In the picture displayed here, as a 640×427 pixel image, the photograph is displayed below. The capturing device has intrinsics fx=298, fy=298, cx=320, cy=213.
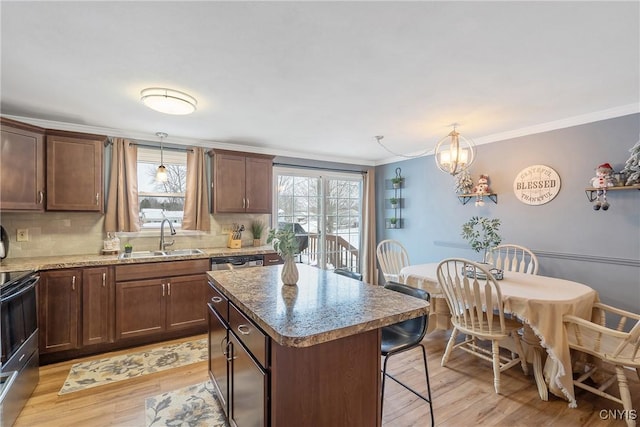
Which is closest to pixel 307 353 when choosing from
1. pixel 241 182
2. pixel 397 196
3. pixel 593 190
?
pixel 241 182

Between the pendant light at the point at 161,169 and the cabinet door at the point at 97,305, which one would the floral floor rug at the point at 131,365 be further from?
the pendant light at the point at 161,169

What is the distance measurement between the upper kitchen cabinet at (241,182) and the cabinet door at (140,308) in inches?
45.6

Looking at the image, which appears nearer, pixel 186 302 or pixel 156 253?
pixel 186 302

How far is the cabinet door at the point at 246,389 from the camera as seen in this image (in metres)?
1.30

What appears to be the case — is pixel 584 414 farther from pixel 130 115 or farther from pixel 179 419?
pixel 130 115

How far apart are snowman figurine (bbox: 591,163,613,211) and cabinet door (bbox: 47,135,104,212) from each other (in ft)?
16.1

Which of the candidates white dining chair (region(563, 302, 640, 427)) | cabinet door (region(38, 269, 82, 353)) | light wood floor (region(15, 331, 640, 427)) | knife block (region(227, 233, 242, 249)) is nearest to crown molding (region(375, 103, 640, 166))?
white dining chair (region(563, 302, 640, 427))

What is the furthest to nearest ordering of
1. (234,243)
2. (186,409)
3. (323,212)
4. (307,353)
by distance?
(323,212), (234,243), (186,409), (307,353)

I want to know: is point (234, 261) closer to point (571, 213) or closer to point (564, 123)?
point (571, 213)

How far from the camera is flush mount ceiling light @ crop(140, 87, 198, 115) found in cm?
233

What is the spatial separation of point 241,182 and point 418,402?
308cm

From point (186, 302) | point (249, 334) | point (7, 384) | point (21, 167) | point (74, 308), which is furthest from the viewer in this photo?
point (186, 302)

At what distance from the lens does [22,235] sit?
3.00m

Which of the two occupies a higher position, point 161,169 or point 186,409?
point 161,169
